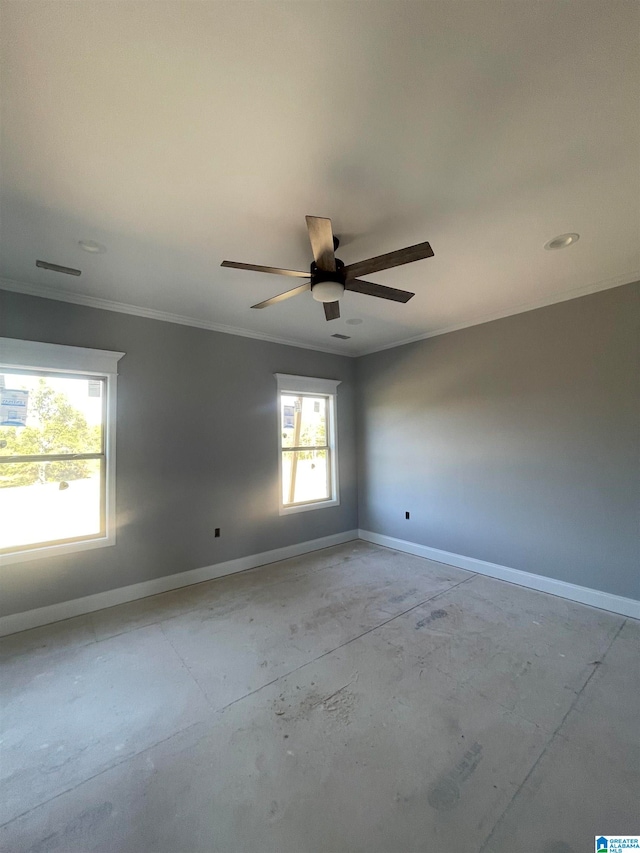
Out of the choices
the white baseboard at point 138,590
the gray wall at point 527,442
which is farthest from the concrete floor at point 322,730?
the gray wall at point 527,442

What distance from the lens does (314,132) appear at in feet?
5.12

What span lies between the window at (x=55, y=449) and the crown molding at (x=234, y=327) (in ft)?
1.53

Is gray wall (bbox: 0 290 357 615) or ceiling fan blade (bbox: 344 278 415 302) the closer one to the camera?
ceiling fan blade (bbox: 344 278 415 302)

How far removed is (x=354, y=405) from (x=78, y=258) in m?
3.89

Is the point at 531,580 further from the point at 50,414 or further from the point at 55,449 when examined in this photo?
the point at 50,414

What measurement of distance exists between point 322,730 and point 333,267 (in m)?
2.64

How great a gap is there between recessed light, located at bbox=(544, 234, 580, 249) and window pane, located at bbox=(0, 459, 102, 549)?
4272 millimetres

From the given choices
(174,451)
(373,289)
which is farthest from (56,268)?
(373,289)

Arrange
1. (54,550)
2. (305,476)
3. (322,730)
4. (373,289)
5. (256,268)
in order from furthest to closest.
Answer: (305,476) < (54,550) < (373,289) < (256,268) < (322,730)

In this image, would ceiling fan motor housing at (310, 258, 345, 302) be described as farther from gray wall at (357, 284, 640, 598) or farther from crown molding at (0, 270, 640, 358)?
gray wall at (357, 284, 640, 598)

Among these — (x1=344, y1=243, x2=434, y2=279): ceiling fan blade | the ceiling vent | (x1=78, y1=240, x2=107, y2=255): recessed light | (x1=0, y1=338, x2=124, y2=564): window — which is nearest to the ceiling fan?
(x1=344, y1=243, x2=434, y2=279): ceiling fan blade

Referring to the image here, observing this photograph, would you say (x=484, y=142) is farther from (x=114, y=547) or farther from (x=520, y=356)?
(x=114, y=547)

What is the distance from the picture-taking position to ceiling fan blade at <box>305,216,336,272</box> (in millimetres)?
1708

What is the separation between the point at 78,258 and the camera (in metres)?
2.57
